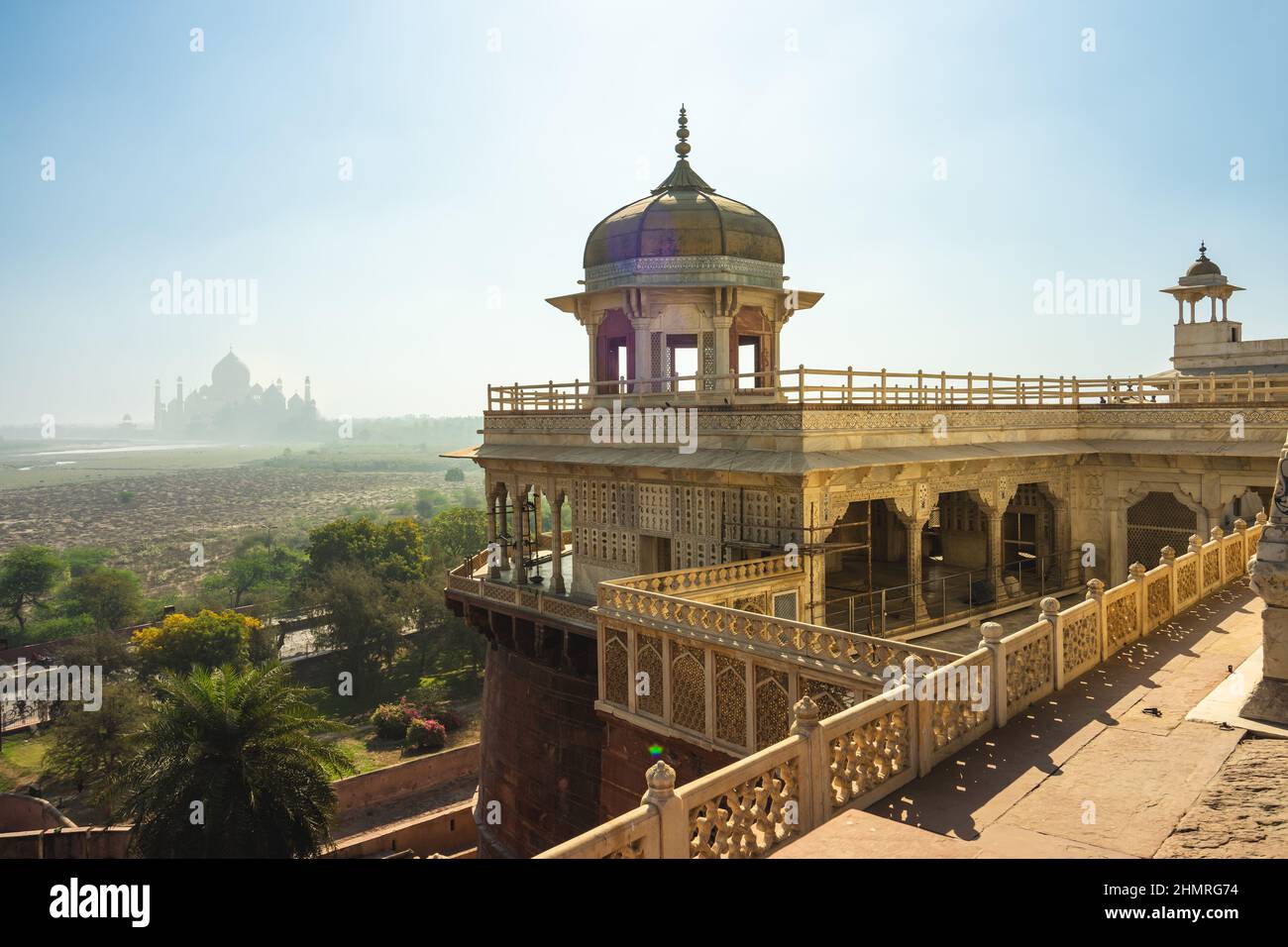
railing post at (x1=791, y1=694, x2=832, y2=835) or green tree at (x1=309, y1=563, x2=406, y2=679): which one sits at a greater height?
railing post at (x1=791, y1=694, x2=832, y2=835)

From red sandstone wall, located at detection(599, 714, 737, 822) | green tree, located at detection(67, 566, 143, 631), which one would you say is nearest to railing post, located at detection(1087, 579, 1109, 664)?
red sandstone wall, located at detection(599, 714, 737, 822)

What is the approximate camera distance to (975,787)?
22.4 feet

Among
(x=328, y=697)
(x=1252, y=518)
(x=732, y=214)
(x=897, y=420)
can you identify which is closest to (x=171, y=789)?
(x=897, y=420)

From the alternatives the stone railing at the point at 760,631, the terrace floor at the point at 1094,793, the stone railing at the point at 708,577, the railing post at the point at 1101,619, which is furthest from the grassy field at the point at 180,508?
the terrace floor at the point at 1094,793

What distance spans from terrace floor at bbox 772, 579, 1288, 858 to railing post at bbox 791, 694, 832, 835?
16 cm

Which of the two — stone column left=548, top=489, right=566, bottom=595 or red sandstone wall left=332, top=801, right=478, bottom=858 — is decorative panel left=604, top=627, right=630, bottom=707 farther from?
red sandstone wall left=332, top=801, right=478, bottom=858

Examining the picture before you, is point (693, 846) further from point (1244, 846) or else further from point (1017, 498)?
point (1017, 498)

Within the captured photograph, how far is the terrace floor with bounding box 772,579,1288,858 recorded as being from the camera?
5.72 meters

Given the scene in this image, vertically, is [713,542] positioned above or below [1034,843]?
above

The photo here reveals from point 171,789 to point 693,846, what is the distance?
52.1 ft
